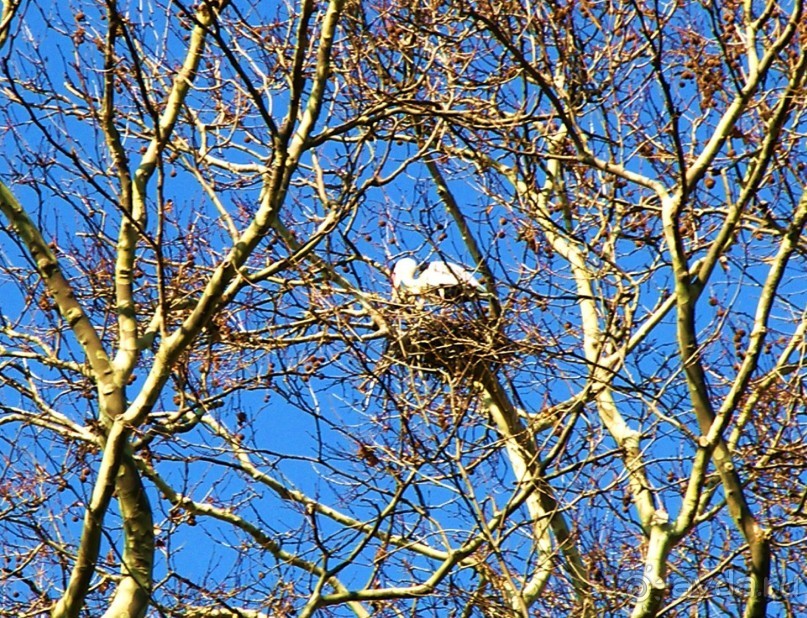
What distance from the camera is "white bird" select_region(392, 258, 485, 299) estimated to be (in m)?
7.45

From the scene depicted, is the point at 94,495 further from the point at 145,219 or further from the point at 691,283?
the point at 691,283

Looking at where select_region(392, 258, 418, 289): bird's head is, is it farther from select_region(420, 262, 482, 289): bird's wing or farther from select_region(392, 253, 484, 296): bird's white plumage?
select_region(420, 262, 482, 289): bird's wing

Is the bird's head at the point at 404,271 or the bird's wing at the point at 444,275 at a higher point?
the bird's head at the point at 404,271

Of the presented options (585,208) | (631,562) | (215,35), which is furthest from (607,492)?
(215,35)

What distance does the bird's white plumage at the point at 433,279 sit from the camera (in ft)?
24.5

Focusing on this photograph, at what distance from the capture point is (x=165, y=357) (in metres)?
6.59

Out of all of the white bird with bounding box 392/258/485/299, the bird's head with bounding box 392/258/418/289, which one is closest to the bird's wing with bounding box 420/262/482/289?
the white bird with bounding box 392/258/485/299

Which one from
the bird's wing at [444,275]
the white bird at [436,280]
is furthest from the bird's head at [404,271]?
the bird's wing at [444,275]

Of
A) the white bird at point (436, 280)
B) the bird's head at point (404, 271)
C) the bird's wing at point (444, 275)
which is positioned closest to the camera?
the white bird at point (436, 280)

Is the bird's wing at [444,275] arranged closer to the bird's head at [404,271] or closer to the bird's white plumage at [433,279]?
the bird's white plumage at [433,279]

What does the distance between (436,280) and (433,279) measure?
2 cm

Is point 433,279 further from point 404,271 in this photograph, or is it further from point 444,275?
point 404,271

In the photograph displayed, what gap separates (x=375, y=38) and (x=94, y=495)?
122 inches

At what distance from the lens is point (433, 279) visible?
7.83 m
